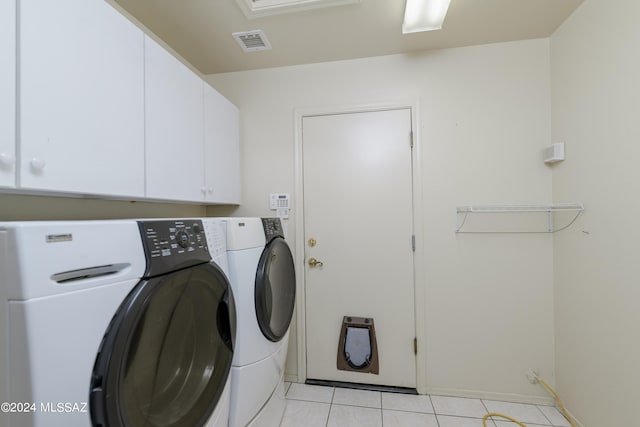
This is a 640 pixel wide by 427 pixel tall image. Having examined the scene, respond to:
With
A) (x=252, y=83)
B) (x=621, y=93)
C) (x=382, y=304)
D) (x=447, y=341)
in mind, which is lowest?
(x=447, y=341)

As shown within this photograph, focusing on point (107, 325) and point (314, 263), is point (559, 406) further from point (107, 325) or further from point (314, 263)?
point (107, 325)

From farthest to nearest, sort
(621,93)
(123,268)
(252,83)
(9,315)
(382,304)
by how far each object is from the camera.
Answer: (252,83), (382,304), (621,93), (123,268), (9,315)

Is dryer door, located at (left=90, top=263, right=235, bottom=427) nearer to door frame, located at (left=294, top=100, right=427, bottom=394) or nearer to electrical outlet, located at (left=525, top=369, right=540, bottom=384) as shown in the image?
door frame, located at (left=294, top=100, right=427, bottom=394)

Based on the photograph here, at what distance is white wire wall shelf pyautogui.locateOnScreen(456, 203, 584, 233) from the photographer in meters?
1.71

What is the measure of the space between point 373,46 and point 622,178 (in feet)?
5.15

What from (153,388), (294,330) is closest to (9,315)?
(153,388)

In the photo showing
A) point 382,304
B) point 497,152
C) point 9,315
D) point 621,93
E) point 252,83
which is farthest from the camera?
point 252,83

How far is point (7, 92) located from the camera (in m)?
0.70

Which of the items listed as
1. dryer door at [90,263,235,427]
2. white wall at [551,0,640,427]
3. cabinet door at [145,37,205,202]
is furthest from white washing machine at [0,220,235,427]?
white wall at [551,0,640,427]

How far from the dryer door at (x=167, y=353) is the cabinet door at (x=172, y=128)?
1.85 feet

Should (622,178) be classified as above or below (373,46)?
→ below

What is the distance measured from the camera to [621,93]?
1.27 meters

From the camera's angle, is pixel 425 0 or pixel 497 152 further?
pixel 497 152

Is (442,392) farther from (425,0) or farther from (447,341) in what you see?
(425,0)
